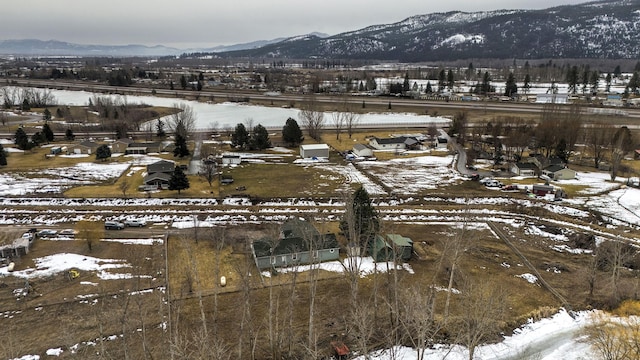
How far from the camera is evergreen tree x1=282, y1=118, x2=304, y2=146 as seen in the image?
62537mm

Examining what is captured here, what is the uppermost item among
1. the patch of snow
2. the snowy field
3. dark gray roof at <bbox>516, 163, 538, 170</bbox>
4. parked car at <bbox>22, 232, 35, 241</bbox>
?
dark gray roof at <bbox>516, 163, 538, 170</bbox>

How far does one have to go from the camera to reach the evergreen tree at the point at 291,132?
62537 mm

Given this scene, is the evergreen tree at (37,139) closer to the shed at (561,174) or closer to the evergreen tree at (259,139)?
the evergreen tree at (259,139)

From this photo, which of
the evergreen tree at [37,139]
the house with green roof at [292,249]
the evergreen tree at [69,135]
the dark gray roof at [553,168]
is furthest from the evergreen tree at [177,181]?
the dark gray roof at [553,168]

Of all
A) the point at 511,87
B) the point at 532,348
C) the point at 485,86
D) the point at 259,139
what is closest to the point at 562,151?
the point at 532,348

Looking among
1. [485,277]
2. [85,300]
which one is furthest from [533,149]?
[85,300]

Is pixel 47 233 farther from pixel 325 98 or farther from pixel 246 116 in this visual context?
pixel 325 98

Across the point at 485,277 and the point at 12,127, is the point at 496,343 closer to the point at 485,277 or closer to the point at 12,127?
the point at 485,277

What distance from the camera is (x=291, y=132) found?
62.7 meters

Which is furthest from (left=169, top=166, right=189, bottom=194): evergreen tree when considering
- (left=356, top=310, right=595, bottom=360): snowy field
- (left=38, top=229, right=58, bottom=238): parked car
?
(left=356, top=310, right=595, bottom=360): snowy field

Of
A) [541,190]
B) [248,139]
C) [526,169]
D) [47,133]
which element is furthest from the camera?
[47,133]

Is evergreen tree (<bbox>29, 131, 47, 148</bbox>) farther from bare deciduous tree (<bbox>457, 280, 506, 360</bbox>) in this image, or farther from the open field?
bare deciduous tree (<bbox>457, 280, 506, 360</bbox>)

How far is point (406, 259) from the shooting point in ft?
92.2

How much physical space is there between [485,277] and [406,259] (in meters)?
5.16
